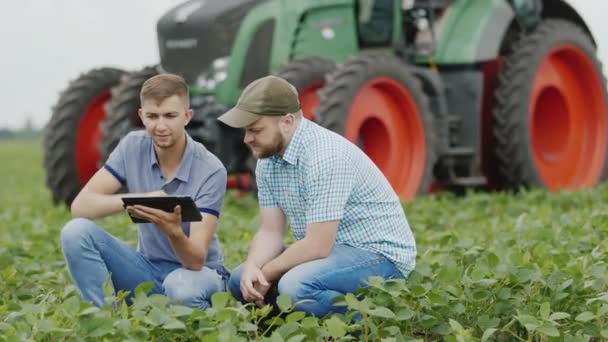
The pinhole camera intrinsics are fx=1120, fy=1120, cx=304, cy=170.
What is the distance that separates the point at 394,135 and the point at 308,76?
876 millimetres

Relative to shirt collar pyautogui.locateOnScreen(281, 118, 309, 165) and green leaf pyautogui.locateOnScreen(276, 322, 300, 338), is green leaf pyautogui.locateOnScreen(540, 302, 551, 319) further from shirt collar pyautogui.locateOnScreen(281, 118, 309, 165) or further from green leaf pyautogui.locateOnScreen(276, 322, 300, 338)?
shirt collar pyautogui.locateOnScreen(281, 118, 309, 165)

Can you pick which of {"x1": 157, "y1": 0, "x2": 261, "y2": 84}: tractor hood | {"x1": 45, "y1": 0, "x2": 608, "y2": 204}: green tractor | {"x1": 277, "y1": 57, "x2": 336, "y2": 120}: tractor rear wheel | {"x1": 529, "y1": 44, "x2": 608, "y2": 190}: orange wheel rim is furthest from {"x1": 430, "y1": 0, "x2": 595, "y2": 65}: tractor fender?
{"x1": 157, "y1": 0, "x2": 261, "y2": 84}: tractor hood

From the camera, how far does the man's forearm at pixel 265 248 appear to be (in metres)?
4.41

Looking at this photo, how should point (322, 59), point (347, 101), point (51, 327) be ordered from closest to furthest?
point (51, 327) < point (347, 101) < point (322, 59)

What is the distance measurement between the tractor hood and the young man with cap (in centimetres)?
445

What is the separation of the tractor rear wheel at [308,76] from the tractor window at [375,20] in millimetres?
638

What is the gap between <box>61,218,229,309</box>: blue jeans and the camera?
173 inches

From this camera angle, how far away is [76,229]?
4.43 m

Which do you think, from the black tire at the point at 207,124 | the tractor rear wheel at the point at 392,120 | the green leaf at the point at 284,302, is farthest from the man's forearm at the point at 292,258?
the black tire at the point at 207,124

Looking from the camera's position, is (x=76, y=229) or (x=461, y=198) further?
(x=461, y=198)

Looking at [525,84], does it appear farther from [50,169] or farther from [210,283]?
[210,283]

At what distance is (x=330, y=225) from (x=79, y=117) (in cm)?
544

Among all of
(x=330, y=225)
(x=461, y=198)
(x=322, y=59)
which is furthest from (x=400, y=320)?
(x=461, y=198)

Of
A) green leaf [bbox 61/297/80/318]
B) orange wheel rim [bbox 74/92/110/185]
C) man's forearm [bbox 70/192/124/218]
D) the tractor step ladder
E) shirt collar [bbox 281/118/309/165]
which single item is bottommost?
the tractor step ladder
